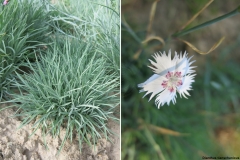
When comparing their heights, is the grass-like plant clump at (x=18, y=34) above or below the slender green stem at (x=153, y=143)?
above

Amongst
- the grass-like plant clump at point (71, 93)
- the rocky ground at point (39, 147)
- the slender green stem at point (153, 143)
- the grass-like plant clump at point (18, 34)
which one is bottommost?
the slender green stem at point (153, 143)

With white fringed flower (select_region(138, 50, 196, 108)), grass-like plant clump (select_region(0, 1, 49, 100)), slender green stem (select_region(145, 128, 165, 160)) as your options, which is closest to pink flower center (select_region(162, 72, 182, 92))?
white fringed flower (select_region(138, 50, 196, 108))

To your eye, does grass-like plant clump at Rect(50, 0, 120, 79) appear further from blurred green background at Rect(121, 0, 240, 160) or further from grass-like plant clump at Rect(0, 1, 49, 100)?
blurred green background at Rect(121, 0, 240, 160)

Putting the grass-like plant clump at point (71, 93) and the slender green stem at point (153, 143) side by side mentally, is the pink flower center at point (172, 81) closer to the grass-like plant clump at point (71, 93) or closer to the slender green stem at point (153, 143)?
the grass-like plant clump at point (71, 93)

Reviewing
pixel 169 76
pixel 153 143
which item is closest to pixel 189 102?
pixel 153 143

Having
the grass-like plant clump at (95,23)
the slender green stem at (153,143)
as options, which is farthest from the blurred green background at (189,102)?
the grass-like plant clump at (95,23)

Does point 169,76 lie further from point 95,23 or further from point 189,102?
point 189,102

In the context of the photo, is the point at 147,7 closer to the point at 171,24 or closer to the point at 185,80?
the point at 171,24
